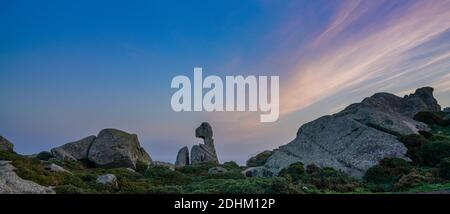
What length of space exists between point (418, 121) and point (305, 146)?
622 inches

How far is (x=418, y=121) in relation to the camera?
48062 mm

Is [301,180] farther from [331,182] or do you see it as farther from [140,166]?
[140,166]

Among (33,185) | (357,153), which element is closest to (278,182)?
(33,185)

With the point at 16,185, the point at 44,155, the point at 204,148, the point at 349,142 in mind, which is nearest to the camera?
the point at 16,185

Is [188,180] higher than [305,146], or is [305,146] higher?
[305,146]

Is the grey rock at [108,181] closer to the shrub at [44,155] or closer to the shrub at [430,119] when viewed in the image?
the shrub at [44,155]

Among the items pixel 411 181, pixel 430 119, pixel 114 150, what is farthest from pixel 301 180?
pixel 430 119

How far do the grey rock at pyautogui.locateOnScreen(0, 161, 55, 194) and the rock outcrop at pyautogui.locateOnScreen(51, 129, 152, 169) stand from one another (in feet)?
78.7

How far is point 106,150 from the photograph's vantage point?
161 feet

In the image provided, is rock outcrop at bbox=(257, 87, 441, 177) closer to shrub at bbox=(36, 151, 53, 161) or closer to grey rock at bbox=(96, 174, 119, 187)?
grey rock at bbox=(96, 174, 119, 187)

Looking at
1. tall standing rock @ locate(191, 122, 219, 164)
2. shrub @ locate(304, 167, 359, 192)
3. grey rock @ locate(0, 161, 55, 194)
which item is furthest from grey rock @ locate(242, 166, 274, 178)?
tall standing rock @ locate(191, 122, 219, 164)

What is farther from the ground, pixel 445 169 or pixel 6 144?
pixel 6 144

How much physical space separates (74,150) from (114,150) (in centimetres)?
666
